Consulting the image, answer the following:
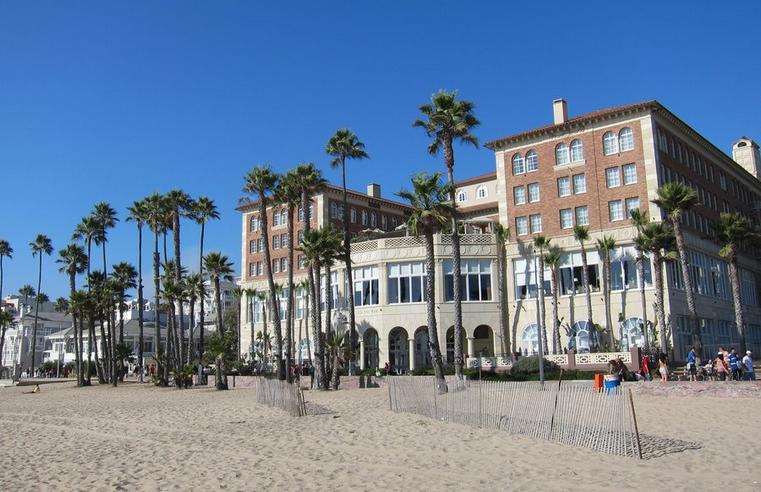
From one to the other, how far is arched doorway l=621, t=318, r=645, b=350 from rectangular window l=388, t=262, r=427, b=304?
15.2 metres

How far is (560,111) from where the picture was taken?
173ft

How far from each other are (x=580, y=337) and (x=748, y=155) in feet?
138

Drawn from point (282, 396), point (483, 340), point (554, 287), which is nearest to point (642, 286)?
point (554, 287)

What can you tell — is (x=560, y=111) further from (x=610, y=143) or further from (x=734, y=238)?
(x=734, y=238)

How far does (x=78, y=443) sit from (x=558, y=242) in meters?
40.2

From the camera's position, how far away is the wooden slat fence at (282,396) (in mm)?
23078

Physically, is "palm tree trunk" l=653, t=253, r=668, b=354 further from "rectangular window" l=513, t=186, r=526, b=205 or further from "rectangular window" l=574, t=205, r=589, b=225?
"rectangular window" l=513, t=186, r=526, b=205

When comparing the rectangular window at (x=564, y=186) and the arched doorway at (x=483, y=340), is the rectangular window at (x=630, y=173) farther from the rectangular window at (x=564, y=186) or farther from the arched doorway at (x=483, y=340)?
the arched doorway at (x=483, y=340)

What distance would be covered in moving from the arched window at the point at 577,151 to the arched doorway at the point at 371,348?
21527 mm

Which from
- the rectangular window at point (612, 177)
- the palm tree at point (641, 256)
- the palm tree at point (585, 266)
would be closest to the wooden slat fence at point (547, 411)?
the palm tree at point (641, 256)

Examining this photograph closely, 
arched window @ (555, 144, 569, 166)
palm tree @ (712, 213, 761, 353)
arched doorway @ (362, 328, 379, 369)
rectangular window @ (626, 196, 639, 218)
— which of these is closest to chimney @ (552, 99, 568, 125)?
arched window @ (555, 144, 569, 166)

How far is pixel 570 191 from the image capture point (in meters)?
51.3

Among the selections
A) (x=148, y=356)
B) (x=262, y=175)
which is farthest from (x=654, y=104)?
(x=148, y=356)

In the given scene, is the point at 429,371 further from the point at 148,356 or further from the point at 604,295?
the point at 148,356
